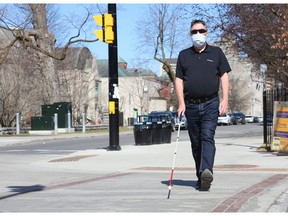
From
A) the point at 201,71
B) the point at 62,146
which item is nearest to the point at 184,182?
the point at 201,71

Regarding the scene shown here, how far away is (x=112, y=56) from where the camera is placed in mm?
17859

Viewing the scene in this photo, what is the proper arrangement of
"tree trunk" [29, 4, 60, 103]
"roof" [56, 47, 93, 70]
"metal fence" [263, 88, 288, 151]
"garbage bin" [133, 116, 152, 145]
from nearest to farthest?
"metal fence" [263, 88, 288, 151] → "garbage bin" [133, 116, 152, 145] → "tree trunk" [29, 4, 60, 103] → "roof" [56, 47, 93, 70]

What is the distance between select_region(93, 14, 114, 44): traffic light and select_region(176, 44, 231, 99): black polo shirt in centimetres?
938

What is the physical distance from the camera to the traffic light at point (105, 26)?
56.6 ft

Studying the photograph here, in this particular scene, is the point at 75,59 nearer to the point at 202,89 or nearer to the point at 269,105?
the point at 269,105

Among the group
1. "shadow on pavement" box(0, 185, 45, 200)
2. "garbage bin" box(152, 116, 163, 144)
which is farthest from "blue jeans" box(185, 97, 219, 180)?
"garbage bin" box(152, 116, 163, 144)

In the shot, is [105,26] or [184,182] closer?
[184,182]

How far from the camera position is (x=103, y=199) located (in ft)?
25.1

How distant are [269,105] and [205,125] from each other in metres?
11.6

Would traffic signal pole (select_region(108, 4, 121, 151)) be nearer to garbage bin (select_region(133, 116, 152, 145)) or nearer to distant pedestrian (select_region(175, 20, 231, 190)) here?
garbage bin (select_region(133, 116, 152, 145))

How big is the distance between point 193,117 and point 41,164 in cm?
732

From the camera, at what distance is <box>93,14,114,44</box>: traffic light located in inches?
680

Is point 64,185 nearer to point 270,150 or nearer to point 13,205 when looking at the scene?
point 13,205

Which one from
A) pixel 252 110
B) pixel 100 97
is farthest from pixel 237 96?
pixel 100 97
